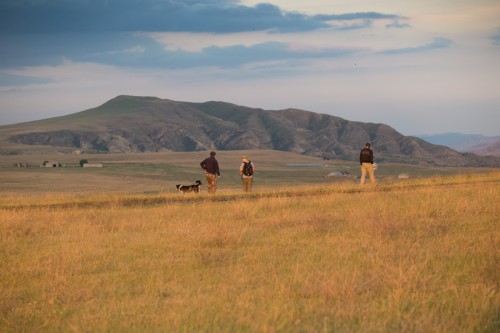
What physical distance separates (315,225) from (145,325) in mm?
7977

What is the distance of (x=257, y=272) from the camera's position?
10938mm

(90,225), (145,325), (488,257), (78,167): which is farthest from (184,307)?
(78,167)

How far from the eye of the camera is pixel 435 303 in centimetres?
880

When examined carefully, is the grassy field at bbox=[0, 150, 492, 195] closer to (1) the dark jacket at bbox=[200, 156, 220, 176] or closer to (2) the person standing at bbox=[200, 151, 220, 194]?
(2) the person standing at bbox=[200, 151, 220, 194]

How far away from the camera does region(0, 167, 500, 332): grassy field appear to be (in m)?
8.23

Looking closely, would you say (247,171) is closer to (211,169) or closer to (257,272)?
(211,169)

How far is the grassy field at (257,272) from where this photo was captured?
8.23 metres

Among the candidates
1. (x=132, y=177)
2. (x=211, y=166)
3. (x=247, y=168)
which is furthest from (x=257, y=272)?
(x=132, y=177)

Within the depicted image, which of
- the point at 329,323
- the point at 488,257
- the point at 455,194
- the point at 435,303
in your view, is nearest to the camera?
the point at 329,323

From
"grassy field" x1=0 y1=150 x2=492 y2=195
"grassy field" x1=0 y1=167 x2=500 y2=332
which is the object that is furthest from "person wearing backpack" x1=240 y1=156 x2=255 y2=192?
"grassy field" x1=0 y1=150 x2=492 y2=195

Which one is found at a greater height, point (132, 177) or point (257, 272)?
point (257, 272)

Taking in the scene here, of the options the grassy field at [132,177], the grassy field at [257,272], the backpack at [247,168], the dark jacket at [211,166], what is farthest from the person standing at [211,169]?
the grassy field at [132,177]

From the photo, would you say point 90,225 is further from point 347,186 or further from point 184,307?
point 347,186

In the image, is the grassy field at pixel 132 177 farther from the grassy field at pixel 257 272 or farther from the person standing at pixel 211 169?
the grassy field at pixel 257 272
